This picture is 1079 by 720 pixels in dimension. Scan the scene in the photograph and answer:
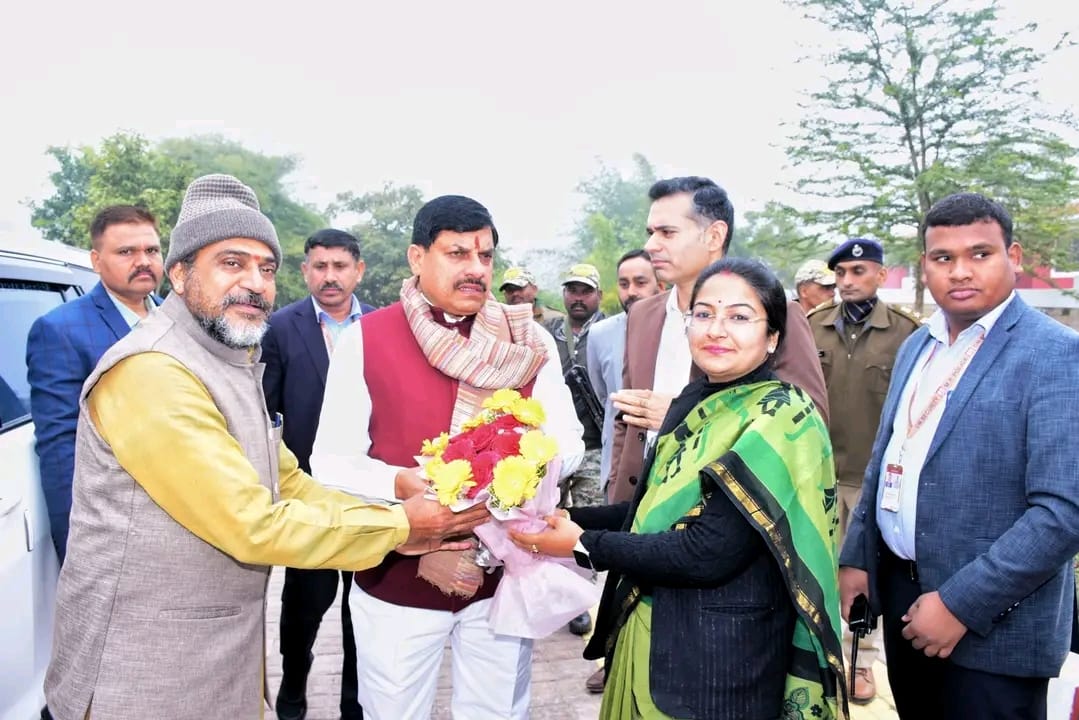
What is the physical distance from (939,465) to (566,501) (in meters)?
3.14

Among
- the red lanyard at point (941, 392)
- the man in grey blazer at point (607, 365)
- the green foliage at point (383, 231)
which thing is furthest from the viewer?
the green foliage at point (383, 231)

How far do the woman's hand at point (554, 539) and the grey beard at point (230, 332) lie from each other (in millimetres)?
1016

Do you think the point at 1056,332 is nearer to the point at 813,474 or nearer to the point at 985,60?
the point at 813,474

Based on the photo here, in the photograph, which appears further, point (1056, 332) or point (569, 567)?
point (569, 567)

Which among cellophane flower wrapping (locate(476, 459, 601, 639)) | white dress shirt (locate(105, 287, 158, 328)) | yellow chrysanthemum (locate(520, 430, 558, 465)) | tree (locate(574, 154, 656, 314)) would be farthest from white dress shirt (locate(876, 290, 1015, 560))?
tree (locate(574, 154, 656, 314))

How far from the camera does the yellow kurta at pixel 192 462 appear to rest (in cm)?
180

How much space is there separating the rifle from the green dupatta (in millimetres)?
2757

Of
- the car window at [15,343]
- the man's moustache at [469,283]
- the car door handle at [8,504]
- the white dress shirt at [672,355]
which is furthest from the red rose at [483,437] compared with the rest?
the car window at [15,343]

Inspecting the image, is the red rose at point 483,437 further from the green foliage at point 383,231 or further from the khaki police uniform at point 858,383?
the green foliage at point 383,231

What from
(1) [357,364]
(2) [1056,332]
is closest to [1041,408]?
(2) [1056,332]

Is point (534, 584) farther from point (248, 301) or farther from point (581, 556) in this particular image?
point (248, 301)

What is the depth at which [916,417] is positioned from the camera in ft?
8.11

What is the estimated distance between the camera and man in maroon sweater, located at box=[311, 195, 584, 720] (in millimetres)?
2465

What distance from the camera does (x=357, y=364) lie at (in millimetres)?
2568
